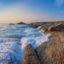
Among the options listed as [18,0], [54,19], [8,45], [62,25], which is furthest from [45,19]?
[8,45]

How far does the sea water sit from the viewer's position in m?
1.64

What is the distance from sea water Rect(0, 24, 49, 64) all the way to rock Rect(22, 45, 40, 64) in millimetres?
53

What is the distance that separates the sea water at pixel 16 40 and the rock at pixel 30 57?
2.1 inches

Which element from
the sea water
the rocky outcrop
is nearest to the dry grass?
the rocky outcrop

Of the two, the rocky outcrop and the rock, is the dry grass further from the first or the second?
the rock

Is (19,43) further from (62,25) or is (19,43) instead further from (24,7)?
(62,25)

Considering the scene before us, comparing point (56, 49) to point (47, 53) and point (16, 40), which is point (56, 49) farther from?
point (16, 40)

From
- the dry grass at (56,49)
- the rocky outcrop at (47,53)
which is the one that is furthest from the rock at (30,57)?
the dry grass at (56,49)

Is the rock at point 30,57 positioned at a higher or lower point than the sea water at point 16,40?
lower

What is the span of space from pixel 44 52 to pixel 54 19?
480mm

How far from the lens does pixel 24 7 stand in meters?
1.92

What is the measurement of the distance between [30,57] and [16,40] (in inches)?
12.0

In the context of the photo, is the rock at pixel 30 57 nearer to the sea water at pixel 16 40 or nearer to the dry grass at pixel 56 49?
the sea water at pixel 16 40

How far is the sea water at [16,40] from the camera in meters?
1.64
